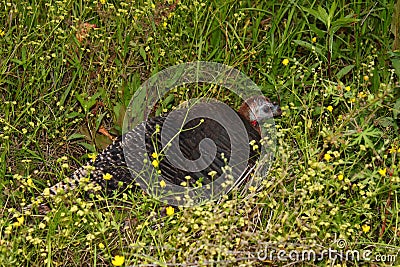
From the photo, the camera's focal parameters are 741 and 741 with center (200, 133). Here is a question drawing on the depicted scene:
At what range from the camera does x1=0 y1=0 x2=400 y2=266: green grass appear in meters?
3.37

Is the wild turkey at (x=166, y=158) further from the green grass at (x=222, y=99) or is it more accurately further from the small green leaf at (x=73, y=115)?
the small green leaf at (x=73, y=115)

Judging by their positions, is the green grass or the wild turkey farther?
the wild turkey

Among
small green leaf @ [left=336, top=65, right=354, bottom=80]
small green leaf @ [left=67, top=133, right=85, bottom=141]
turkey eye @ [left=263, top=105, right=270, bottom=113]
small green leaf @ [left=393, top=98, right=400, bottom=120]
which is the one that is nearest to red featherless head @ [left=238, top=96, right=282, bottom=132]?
turkey eye @ [left=263, top=105, right=270, bottom=113]

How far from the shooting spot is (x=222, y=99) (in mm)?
4484

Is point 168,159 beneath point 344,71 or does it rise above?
beneath

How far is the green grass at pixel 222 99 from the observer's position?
3.37 metres

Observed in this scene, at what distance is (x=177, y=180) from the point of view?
3.79m

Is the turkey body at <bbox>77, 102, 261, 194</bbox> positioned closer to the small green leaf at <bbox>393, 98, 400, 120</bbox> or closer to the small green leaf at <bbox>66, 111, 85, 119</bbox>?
the small green leaf at <bbox>66, 111, 85, 119</bbox>

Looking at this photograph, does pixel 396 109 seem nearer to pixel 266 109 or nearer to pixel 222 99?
pixel 266 109

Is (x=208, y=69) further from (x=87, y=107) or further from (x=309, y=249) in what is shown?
(x=309, y=249)

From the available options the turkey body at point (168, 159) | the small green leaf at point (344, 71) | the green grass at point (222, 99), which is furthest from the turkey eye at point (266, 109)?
the small green leaf at point (344, 71)

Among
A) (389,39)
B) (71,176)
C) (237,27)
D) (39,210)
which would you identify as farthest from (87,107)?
(389,39)

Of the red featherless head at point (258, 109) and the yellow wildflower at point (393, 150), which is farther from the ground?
the yellow wildflower at point (393, 150)

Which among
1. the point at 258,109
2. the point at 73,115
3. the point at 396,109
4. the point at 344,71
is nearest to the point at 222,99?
the point at 258,109
